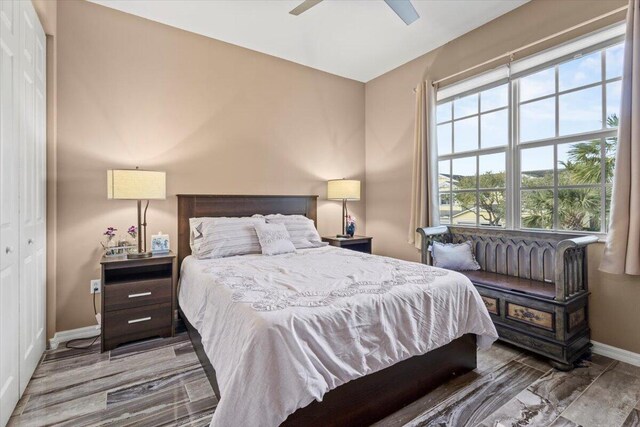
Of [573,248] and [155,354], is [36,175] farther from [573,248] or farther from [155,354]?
[573,248]

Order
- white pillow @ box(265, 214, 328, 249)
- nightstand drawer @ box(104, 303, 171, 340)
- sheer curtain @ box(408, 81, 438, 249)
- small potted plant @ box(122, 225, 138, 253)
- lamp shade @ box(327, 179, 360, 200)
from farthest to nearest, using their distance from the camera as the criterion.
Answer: lamp shade @ box(327, 179, 360, 200) → sheer curtain @ box(408, 81, 438, 249) → white pillow @ box(265, 214, 328, 249) → small potted plant @ box(122, 225, 138, 253) → nightstand drawer @ box(104, 303, 171, 340)

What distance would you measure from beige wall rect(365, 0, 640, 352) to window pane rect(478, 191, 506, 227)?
0.80 m

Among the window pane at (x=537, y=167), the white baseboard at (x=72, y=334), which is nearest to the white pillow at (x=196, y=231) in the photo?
the white baseboard at (x=72, y=334)

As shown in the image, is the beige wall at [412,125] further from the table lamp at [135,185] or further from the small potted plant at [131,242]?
the small potted plant at [131,242]

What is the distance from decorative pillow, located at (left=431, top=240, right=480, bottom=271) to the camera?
10.2 ft

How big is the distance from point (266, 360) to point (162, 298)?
182 centimetres

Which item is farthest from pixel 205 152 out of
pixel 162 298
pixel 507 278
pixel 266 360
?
pixel 507 278

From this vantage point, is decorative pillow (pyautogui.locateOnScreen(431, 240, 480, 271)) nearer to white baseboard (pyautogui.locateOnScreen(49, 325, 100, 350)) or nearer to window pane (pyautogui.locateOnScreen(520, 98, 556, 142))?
window pane (pyautogui.locateOnScreen(520, 98, 556, 142))

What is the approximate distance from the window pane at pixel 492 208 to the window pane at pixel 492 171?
0.09 m

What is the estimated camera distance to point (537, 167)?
292cm

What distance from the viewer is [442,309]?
193 centimetres

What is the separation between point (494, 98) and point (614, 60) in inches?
36.4

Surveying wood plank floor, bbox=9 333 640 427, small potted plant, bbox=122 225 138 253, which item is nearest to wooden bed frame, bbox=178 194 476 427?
wood plank floor, bbox=9 333 640 427

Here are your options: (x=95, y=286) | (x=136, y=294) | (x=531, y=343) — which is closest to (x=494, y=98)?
(x=531, y=343)
